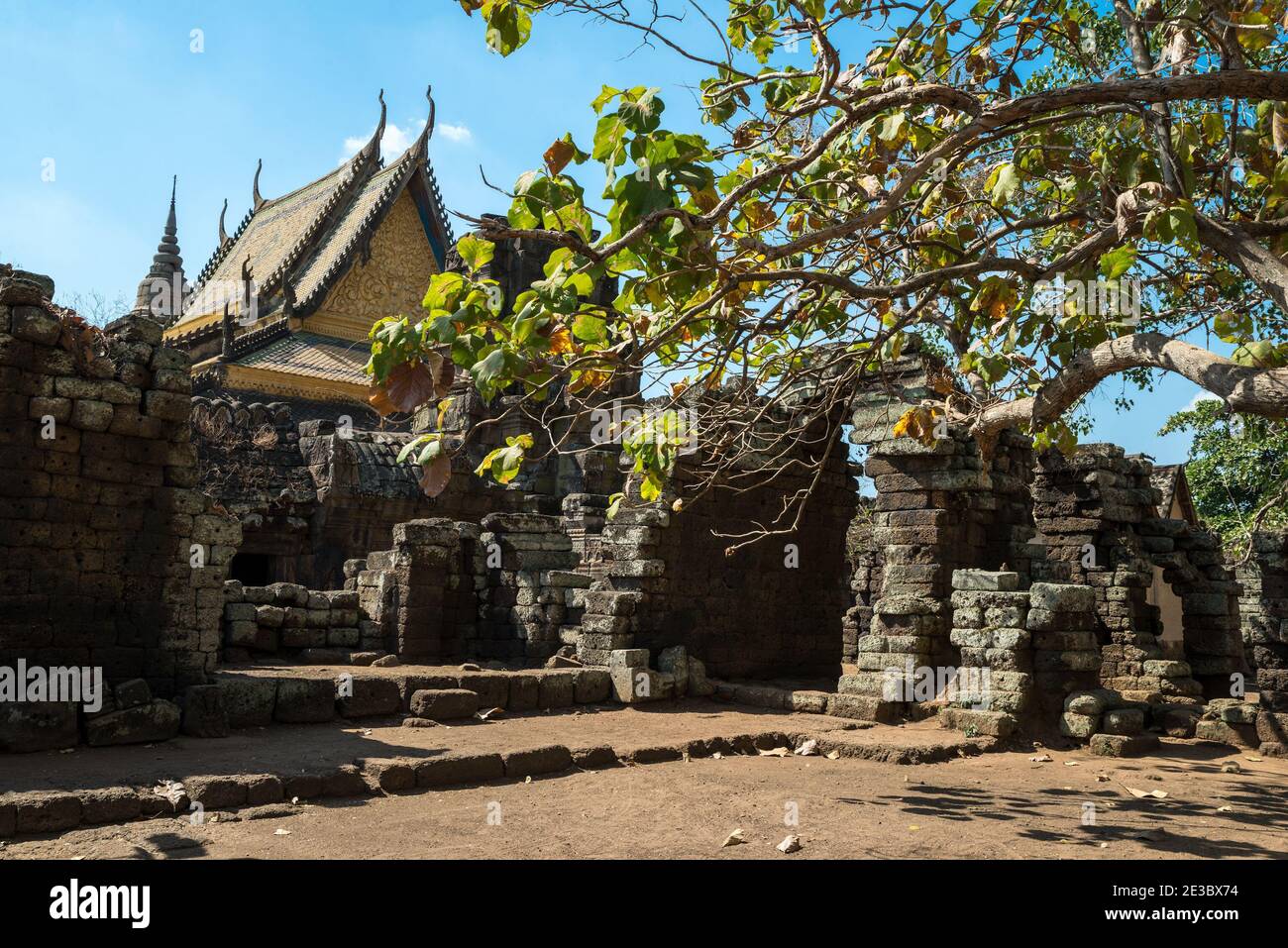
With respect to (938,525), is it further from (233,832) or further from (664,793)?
(233,832)

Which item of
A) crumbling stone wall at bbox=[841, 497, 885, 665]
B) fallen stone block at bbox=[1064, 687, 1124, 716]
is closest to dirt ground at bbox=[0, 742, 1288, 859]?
fallen stone block at bbox=[1064, 687, 1124, 716]

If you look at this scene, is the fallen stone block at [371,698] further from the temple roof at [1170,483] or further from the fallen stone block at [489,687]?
the temple roof at [1170,483]

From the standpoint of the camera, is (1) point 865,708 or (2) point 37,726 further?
(1) point 865,708

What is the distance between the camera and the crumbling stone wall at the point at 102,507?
8820 mm

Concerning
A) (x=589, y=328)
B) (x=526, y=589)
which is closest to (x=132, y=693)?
(x=589, y=328)

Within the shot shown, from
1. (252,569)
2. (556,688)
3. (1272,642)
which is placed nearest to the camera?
(1272,642)

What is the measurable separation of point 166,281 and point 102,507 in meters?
28.1

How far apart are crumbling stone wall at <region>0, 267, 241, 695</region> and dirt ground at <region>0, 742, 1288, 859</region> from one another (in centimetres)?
312

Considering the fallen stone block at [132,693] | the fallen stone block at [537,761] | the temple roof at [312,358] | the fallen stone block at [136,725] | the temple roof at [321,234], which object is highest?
the temple roof at [321,234]

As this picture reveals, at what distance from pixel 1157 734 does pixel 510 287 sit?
1959 cm

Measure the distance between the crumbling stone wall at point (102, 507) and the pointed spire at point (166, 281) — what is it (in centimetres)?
2072

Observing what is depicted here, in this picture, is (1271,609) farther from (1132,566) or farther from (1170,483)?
(1170,483)

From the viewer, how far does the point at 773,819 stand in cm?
712

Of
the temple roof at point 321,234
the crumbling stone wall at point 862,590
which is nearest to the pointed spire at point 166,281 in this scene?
the temple roof at point 321,234
